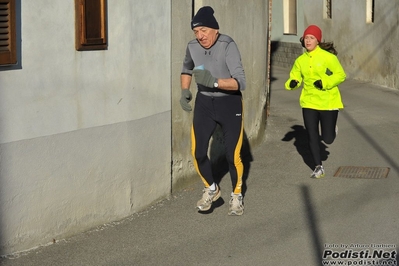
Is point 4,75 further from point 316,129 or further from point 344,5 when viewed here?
point 344,5

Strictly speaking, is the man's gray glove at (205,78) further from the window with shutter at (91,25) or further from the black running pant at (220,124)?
the window with shutter at (91,25)

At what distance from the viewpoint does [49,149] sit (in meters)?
6.95

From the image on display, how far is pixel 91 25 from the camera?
7.24m

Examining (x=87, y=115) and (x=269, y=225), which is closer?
(x=87, y=115)

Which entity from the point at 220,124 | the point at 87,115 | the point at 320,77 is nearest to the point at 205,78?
the point at 220,124

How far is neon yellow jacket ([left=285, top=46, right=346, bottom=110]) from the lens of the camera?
922cm

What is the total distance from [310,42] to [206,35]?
2.07 meters

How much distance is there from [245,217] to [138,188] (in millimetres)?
1087

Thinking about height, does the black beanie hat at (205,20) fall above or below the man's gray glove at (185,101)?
above

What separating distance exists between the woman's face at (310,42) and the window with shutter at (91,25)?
2686 mm

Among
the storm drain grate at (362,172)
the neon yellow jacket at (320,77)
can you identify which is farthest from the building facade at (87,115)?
the storm drain grate at (362,172)

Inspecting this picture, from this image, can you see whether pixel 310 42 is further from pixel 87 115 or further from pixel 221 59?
pixel 87 115

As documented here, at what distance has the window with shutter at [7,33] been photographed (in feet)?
21.0

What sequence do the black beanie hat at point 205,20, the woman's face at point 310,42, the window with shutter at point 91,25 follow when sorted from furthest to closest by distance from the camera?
the woman's face at point 310,42
the black beanie hat at point 205,20
the window with shutter at point 91,25
